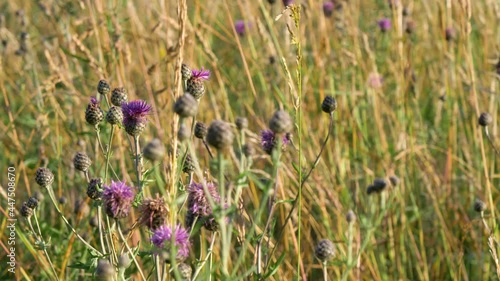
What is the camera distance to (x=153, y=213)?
133 cm

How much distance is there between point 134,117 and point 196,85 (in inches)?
6.5

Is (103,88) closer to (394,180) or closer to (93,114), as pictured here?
(93,114)

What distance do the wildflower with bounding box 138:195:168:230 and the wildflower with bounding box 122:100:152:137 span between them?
196 millimetres

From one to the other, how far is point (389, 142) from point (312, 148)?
0.55 meters

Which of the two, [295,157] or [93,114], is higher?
[295,157]

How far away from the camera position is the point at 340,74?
332cm

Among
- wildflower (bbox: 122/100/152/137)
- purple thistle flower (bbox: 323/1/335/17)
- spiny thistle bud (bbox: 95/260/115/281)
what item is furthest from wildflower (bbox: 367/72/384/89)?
spiny thistle bud (bbox: 95/260/115/281)

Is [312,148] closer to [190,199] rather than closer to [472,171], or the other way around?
[472,171]

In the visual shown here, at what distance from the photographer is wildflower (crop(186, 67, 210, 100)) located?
4.97ft

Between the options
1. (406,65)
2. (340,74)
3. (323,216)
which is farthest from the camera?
(340,74)

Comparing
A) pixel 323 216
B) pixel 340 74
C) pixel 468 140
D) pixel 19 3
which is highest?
pixel 19 3

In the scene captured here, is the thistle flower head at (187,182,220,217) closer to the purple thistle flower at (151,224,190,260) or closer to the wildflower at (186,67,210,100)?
the purple thistle flower at (151,224,190,260)

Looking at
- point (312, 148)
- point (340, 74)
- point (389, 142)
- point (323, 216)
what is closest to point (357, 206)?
point (323, 216)

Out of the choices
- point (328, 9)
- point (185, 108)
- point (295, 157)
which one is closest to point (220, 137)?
point (185, 108)
